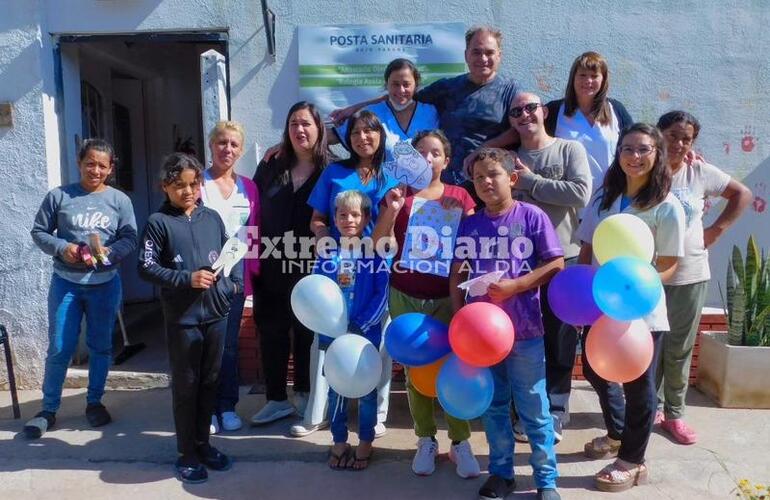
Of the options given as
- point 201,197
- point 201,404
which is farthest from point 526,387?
point 201,197

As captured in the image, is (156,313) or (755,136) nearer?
(755,136)

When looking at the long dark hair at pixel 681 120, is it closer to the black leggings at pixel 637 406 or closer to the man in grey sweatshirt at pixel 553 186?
the man in grey sweatshirt at pixel 553 186

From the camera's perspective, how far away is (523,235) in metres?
2.81

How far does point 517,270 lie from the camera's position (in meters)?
2.83

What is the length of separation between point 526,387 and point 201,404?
1683 millimetres

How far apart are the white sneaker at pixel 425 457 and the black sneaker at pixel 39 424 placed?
7.49ft

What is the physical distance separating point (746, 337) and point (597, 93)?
76.1 inches

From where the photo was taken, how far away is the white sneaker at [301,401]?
390 centimetres

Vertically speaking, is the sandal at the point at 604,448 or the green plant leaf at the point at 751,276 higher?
the green plant leaf at the point at 751,276

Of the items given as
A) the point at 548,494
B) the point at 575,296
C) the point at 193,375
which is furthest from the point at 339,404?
the point at 575,296

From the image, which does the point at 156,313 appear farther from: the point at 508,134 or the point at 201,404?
the point at 508,134

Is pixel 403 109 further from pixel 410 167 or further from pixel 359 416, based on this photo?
pixel 359 416

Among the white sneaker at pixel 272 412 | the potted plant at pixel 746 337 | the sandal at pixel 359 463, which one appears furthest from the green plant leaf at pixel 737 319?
the white sneaker at pixel 272 412

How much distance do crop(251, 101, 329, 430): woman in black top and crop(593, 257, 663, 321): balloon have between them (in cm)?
176
